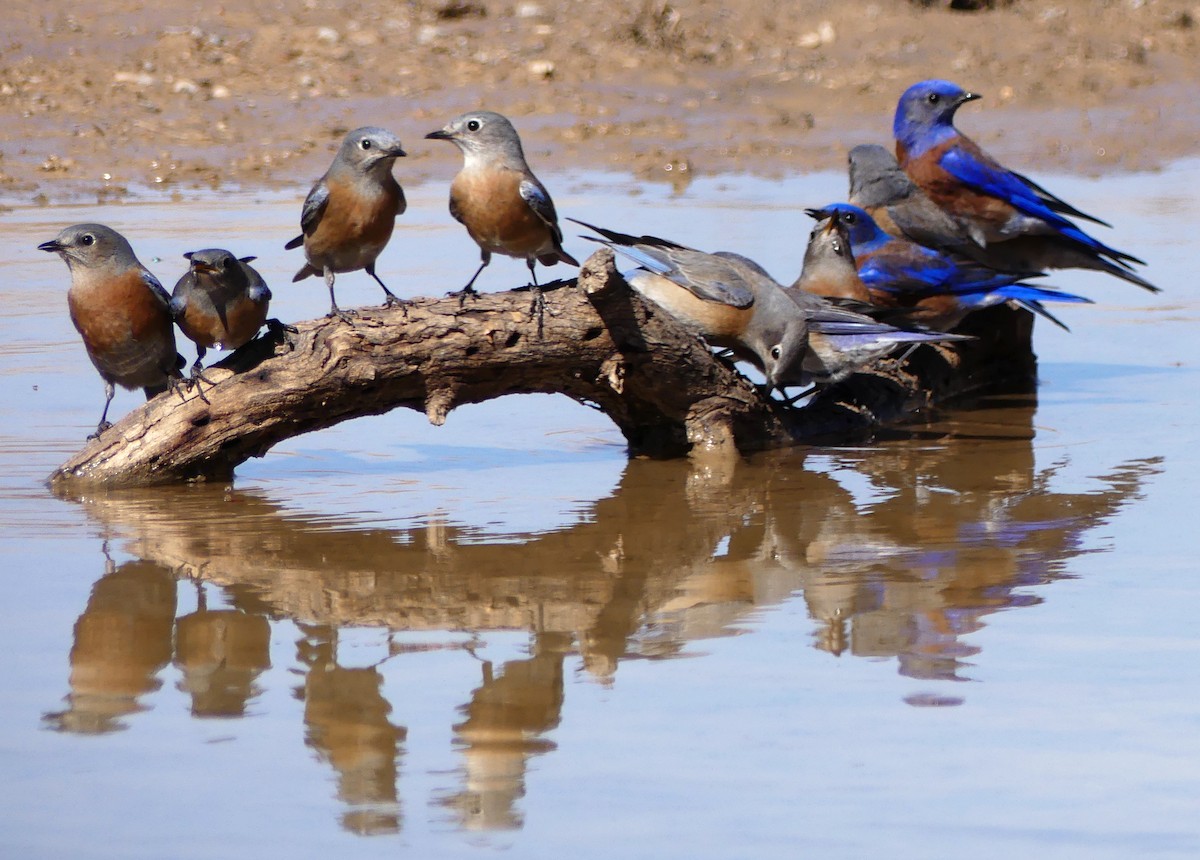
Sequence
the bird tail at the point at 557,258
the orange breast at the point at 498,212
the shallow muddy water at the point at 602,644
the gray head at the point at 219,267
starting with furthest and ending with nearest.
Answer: the bird tail at the point at 557,258 → the orange breast at the point at 498,212 → the gray head at the point at 219,267 → the shallow muddy water at the point at 602,644

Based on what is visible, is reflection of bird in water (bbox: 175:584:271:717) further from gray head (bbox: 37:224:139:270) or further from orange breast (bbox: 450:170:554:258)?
orange breast (bbox: 450:170:554:258)

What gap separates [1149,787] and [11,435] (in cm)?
475

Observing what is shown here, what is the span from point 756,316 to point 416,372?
148cm

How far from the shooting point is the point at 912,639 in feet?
14.1

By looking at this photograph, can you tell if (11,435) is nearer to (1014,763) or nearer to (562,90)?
(1014,763)

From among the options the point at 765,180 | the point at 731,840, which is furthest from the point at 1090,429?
the point at 765,180

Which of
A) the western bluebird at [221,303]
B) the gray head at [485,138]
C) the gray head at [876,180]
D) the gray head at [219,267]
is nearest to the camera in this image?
the gray head at [219,267]

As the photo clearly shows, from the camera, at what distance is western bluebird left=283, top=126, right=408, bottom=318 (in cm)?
599

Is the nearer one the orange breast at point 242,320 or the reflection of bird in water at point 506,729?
the reflection of bird in water at point 506,729

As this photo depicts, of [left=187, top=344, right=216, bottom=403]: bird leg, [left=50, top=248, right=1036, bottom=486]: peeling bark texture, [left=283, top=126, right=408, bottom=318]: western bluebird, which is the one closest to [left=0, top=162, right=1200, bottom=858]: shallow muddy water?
[left=50, top=248, right=1036, bottom=486]: peeling bark texture

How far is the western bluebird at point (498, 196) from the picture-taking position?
610 centimetres

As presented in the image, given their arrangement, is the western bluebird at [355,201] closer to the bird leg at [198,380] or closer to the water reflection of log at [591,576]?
the bird leg at [198,380]

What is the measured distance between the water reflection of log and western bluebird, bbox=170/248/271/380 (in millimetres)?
591

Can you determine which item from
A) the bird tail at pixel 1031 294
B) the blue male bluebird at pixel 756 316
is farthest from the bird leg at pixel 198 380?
the bird tail at pixel 1031 294
